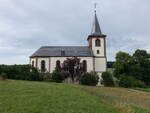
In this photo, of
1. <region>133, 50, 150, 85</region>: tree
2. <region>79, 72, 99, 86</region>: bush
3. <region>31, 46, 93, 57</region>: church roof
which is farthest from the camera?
<region>31, 46, 93, 57</region>: church roof

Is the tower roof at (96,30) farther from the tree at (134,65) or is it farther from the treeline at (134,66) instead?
the tree at (134,65)

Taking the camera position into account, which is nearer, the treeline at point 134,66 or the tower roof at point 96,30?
the treeline at point 134,66

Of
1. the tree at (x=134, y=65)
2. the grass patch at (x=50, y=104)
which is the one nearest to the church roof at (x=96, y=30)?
the tree at (x=134, y=65)

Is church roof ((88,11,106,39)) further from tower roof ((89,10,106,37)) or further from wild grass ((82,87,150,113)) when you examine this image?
wild grass ((82,87,150,113))

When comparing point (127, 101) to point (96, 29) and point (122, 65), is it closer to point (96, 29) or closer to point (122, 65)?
point (122, 65)

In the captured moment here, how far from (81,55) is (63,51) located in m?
4.80

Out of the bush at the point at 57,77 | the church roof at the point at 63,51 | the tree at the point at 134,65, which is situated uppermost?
the church roof at the point at 63,51

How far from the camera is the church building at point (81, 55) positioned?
41.8m

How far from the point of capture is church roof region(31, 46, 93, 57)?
42438 mm

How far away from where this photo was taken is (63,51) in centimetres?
4341

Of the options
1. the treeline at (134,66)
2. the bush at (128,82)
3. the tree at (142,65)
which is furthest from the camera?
the tree at (142,65)

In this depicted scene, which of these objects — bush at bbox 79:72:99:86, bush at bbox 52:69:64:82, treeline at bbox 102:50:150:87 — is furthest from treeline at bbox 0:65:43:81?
treeline at bbox 102:50:150:87

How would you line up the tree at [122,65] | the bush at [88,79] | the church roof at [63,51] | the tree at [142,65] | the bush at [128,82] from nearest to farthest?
the bush at [88,79] → the bush at [128,82] → the tree at [142,65] → the tree at [122,65] → the church roof at [63,51]

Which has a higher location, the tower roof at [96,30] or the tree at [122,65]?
the tower roof at [96,30]
